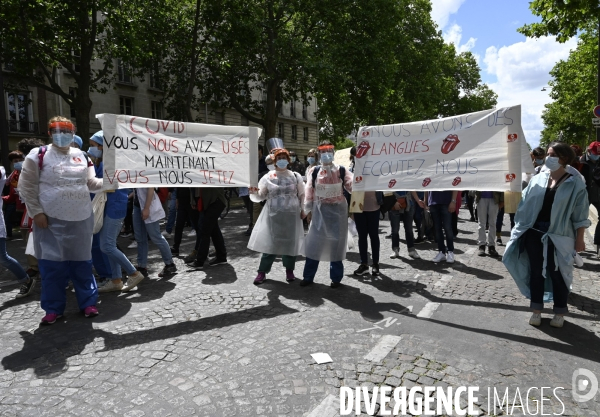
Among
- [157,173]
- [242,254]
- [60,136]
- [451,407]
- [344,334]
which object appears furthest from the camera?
[242,254]

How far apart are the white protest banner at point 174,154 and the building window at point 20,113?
24.1 meters

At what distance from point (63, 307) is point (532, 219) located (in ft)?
15.0

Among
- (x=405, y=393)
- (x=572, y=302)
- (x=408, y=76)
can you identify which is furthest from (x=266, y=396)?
(x=408, y=76)

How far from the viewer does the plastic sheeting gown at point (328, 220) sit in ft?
19.2

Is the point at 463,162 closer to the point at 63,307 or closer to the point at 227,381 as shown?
the point at 227,381

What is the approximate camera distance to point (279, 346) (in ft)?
12.9

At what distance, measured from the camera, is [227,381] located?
332 cm

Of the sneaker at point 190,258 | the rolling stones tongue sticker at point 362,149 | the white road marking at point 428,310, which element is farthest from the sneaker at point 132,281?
the white road marking at point 428,310

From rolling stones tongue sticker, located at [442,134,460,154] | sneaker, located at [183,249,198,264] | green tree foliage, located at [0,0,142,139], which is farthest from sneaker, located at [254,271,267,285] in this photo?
green tree foliage, located at [0,0,142,139]

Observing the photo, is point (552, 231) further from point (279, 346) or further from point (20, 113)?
point (20, 113)

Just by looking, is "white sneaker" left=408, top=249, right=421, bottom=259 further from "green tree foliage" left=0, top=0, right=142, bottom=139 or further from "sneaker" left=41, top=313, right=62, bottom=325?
"green tree foliage" left=0, top=0, right=142, bottom=139

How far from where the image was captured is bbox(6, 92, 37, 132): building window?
25.4 m

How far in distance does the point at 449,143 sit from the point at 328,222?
1.69 metres

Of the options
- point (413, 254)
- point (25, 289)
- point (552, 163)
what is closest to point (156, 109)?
point (413, 254)
